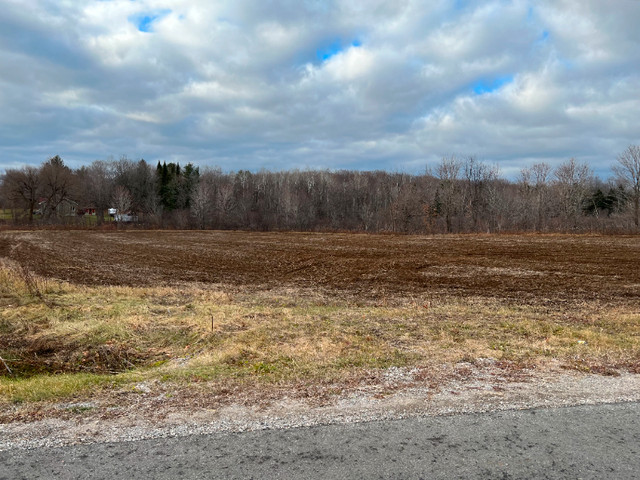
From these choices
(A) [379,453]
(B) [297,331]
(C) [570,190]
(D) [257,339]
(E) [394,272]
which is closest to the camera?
(A) [379,453]

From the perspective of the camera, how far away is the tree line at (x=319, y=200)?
2810 inches

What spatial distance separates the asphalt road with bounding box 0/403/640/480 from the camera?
353 centimetres

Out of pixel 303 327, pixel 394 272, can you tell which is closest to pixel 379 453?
pixel 303 327

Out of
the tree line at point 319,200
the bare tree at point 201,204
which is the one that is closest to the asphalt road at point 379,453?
the tree line at point 319,200

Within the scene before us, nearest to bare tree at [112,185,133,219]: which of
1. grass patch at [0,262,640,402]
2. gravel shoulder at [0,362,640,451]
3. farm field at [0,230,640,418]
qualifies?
farm field at [0,230,640,418]

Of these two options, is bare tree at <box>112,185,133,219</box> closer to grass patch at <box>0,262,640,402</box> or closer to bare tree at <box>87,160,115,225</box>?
bare tree at <box>87,160,115,225</box>

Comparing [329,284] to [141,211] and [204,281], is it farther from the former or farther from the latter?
[141,211]

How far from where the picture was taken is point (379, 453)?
381cm

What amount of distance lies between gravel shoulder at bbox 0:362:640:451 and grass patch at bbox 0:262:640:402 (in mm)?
680

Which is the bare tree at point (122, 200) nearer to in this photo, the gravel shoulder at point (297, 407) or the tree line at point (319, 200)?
the tree line at point (319, 200)

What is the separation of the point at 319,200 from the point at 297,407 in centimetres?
9503

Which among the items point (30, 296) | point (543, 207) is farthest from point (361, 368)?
point (543, 207)

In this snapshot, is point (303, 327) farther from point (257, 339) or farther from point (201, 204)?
point (201, 204)

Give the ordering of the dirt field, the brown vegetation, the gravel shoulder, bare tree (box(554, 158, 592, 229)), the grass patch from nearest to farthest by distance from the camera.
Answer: the gravel shoulder < the grass patch < the brown vegetation < the dirt field < bare tree (box(554, 158, 592, 229))
